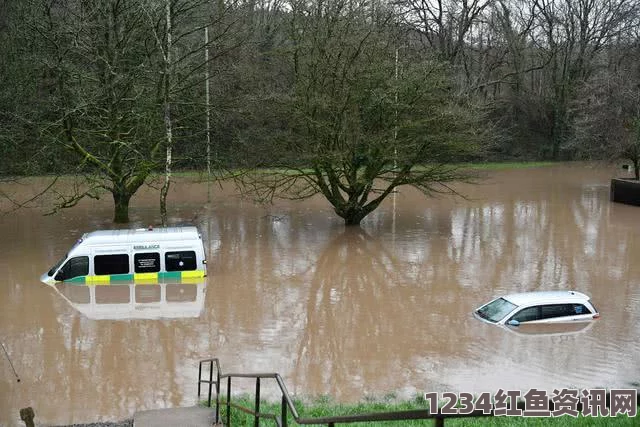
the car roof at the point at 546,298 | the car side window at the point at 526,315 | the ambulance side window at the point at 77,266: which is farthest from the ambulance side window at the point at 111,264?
the car side window at the point at 526,315

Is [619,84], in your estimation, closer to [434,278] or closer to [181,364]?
[434,278]

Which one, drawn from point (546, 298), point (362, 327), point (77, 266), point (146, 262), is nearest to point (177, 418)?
point (362, 327)

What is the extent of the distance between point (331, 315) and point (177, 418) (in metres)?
9.33

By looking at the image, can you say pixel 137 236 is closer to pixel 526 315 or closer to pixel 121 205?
pixel 121 205

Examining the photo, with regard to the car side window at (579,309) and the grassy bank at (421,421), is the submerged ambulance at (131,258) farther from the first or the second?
the car side window at (579,309)

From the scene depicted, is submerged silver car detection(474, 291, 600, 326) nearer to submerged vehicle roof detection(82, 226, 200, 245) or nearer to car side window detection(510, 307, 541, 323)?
car side window detection(510, 307, 541, 323)

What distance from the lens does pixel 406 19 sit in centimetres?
6166

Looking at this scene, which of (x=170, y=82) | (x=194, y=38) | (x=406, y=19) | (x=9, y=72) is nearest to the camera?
(x=170, y=82)

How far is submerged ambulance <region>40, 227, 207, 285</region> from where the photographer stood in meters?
20.7

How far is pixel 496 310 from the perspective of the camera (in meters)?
17.5

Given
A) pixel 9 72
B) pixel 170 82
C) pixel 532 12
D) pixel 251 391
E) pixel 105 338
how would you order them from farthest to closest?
pixel 532 12 < pixel 9 72 < pixel 170 82 < pixel 105 338 < pixel 251 391

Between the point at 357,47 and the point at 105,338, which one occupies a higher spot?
the point at 357,47

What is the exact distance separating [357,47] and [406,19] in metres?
34.9

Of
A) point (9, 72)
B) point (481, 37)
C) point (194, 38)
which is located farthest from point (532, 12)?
point (9, 72)
